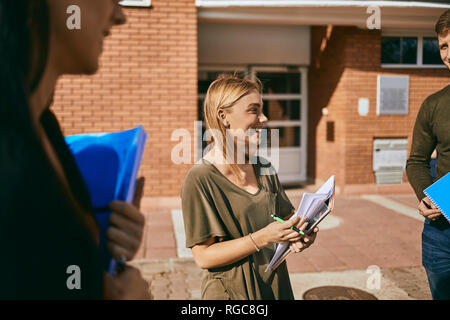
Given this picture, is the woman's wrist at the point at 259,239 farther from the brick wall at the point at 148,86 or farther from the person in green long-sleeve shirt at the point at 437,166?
the brick wall at the point at 148,86

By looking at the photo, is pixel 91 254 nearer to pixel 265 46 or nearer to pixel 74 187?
pixel 74 187

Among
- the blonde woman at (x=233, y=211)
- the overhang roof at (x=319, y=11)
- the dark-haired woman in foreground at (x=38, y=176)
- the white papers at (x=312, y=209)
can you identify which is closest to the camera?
the dark-haired woman in foreground at (x=38, y=176)

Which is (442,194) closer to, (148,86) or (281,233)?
(281,233)

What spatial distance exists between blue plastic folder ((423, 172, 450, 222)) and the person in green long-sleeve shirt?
0.61ft

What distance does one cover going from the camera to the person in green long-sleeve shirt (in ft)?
7.15

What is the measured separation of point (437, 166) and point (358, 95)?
7.13 meters

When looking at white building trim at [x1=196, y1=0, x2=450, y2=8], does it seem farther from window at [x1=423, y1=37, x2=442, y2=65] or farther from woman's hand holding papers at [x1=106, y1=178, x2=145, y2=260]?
woman's hand holding papers at [x1=106, y1=178, x2=145, y2=260]

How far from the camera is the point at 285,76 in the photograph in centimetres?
1050

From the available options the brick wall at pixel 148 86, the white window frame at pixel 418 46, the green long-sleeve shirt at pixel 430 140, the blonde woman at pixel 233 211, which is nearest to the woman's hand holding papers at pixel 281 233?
the blonde woman at pixel 233 211

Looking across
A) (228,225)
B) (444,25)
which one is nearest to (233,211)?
(228,225)

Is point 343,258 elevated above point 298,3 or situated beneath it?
situated beneath

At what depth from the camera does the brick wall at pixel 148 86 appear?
7.71m

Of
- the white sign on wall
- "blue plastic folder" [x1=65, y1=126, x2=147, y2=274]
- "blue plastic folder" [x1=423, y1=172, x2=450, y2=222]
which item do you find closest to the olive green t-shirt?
"blue plastic folder" [x1=423, y1=172, x2=450, y2=222]

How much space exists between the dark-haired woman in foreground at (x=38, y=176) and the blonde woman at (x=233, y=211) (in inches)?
→ 43.6
